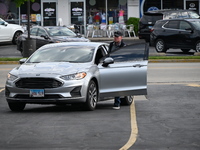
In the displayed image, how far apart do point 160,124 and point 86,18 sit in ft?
121

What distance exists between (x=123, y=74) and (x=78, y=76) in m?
1.27

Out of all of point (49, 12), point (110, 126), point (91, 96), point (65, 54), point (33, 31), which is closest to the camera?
point (110, 126)

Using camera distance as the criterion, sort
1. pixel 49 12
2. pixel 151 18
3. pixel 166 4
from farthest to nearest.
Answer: pixel 49 12 < pixel 166 4 < pixel 151 18

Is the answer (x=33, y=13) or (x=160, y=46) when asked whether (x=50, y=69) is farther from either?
(x=33, y=13)

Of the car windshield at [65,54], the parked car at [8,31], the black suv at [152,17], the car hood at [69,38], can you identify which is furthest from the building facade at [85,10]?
the car windshield at [65,54]

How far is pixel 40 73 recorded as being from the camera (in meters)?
12.8

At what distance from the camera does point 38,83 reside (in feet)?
41.8

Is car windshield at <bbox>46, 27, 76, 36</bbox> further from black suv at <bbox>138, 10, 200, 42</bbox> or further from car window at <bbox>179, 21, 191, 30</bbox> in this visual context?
black suv at <bbox>138, 10, 200, 42</bbox>

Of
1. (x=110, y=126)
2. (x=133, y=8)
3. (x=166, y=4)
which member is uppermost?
(x=166, y=4)

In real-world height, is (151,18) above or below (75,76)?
above

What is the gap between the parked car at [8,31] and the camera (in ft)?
127

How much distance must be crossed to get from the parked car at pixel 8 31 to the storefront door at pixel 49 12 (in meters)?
7.83

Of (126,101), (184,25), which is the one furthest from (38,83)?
(184,25)

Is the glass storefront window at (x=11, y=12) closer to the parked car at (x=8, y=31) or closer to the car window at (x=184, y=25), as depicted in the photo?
the parked car at (x=8, y=31)
